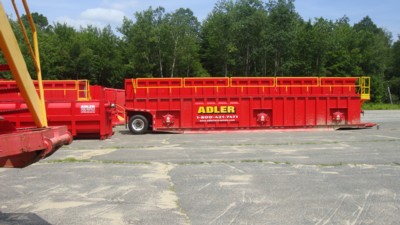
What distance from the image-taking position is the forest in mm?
54531

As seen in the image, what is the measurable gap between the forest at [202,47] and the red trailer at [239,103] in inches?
1302

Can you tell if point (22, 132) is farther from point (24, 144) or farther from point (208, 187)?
point (208, 187)

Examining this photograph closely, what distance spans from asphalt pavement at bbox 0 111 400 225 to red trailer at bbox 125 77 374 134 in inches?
305

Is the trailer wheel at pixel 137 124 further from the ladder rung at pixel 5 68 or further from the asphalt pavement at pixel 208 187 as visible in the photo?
the ladder rung at pixel 5 68

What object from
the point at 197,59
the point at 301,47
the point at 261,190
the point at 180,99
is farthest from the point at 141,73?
the point at 261,190

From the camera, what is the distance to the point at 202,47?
63.4 m

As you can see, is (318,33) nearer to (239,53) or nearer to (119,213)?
(239,53)

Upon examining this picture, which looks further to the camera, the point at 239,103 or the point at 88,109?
the point at 239,103

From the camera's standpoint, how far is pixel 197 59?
58906 mm

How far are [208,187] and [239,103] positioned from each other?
1370 centimetres

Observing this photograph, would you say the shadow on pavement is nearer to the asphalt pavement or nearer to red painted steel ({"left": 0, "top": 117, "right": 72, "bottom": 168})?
the asphalt pavement

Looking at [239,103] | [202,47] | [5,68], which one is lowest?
[239,103]

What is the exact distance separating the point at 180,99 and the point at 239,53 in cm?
3828

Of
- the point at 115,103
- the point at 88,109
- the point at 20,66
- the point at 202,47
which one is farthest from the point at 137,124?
the point at 202,47
